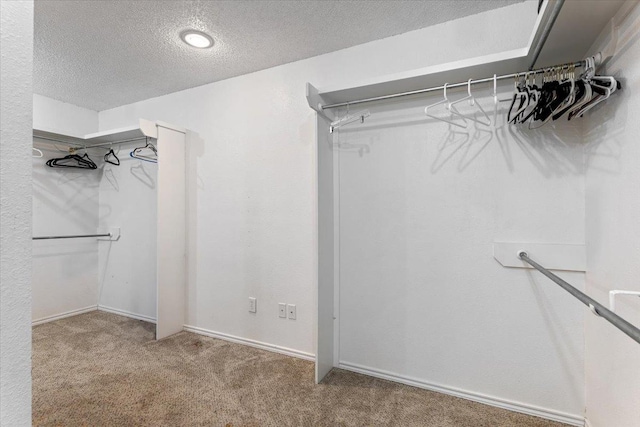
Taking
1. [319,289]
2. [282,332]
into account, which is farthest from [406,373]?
[282,332]

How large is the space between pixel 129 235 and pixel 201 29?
2.36 m

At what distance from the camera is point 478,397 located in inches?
67.7

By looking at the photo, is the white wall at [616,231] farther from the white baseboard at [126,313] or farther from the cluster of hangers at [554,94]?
the white baseboard at [126,313]

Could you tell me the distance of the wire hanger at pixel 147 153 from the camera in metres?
2.96

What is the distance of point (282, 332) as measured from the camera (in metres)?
2.35

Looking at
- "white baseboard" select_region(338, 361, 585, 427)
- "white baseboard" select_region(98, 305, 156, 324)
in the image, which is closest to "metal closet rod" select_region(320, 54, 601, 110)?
"white baseboard" select_region(338, 361, 585, 427)

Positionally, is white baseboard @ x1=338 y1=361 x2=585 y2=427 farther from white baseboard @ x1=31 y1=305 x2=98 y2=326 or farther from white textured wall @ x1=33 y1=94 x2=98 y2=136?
white textured wall @ x1=33 y1=94 x2=98 y2=136

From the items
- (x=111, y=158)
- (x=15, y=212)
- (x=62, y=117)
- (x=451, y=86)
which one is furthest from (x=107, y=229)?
(x=451, y=86)

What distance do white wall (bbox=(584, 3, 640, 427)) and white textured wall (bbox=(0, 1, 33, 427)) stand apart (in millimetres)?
1952

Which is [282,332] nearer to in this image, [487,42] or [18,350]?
[18,350]

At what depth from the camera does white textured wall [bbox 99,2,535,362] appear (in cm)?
212

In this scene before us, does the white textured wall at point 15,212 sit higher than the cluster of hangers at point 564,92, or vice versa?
the cluster of hangers at point 564,92

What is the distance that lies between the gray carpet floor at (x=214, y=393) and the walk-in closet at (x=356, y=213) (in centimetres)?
1

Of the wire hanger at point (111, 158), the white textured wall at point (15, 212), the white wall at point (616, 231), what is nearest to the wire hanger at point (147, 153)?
the wire hanger at point (111, 158)
